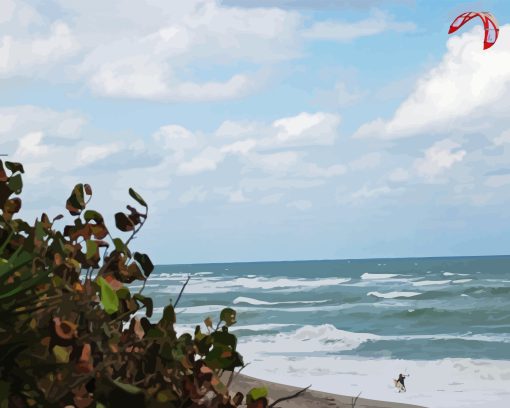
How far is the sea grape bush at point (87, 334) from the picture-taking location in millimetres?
1653

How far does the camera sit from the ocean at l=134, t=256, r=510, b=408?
583 inches

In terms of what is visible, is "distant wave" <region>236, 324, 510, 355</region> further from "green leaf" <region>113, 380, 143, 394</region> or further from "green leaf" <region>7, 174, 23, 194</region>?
"green leaf" <region>113, 380, 143, 394</region>

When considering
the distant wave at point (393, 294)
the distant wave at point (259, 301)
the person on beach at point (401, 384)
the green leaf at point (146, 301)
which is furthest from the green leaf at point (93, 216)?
the distant wave at point (393, 294)

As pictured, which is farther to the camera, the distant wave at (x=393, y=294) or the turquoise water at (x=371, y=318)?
the distant wave at (x=393, y=294)

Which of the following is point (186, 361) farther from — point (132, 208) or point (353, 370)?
point (353, 370)

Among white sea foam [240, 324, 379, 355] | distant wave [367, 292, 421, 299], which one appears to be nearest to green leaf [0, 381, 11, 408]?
white sea foam [240, 324, 379, 355]

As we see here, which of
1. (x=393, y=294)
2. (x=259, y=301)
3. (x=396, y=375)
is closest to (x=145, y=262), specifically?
(x=396, y=375)

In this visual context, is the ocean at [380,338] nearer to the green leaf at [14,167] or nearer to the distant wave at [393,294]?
the distant wave at [393,294]

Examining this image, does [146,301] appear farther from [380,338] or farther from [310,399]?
[380,338]

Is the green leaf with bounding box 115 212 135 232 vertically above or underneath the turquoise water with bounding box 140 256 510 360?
above

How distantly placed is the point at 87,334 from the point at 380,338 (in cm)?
2289

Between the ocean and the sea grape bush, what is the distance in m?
6.27

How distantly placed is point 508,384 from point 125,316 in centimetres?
1432

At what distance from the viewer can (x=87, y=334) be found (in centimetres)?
177
